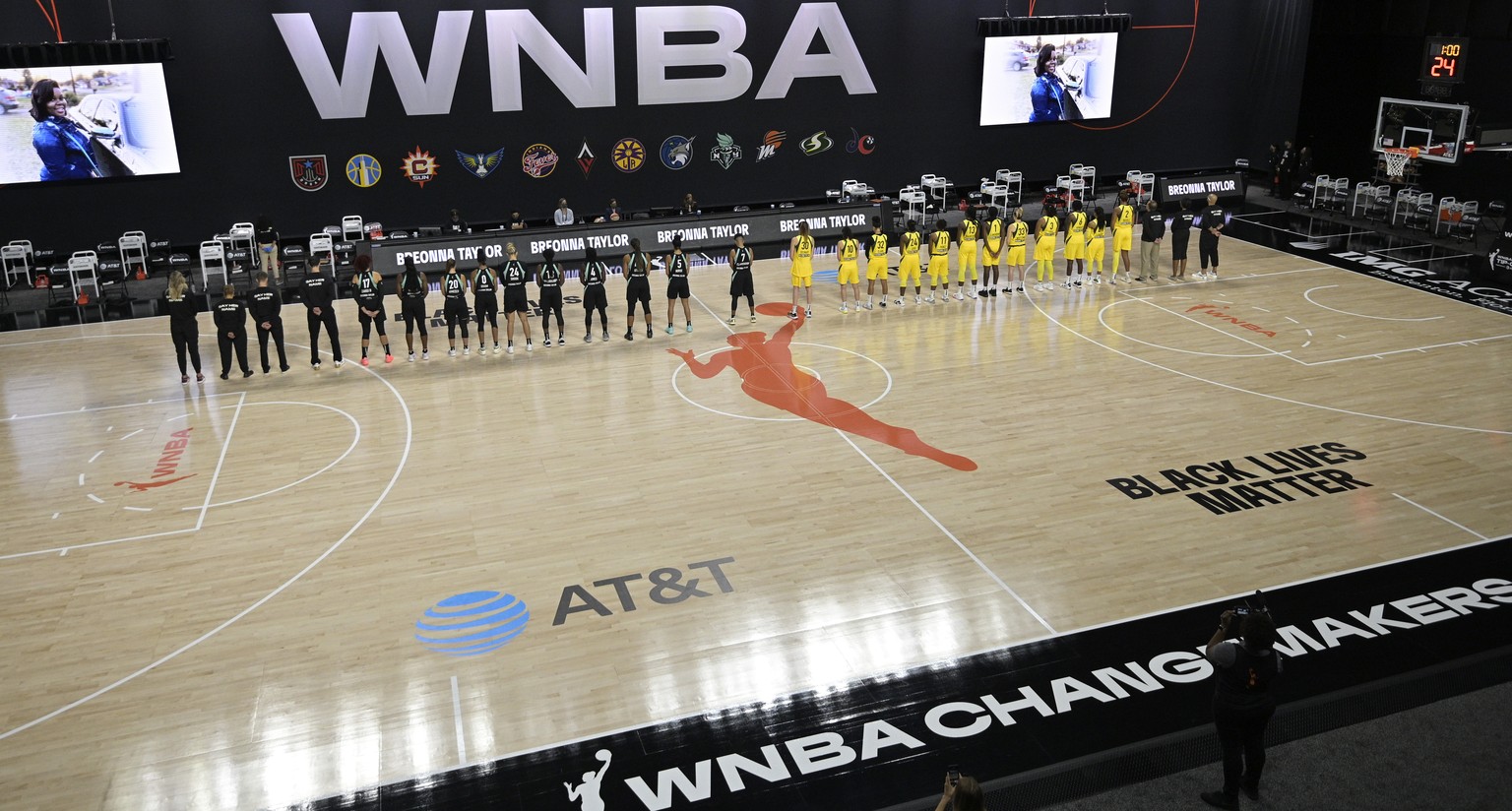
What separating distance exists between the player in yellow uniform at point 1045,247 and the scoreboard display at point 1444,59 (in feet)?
34.5

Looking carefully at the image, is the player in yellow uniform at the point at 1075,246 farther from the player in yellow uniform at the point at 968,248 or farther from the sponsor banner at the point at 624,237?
the sponsor banner at the point at 624,237

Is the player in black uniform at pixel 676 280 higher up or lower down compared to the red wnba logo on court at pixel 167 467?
higher up

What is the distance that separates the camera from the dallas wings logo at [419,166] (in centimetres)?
2130

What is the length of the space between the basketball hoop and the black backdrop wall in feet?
10.7

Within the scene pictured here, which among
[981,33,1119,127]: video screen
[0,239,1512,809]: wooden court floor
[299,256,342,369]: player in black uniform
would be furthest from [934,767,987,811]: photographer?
[981,33,1119,127]: video screen

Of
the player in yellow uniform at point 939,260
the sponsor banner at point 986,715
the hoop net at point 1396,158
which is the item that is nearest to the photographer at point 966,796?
the sponsor banner at point 986,715

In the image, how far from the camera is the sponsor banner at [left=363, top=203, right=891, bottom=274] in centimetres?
1869

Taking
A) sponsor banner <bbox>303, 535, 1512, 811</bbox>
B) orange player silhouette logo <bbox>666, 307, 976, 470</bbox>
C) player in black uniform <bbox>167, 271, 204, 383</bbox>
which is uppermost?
player in black uniform <bbox>167, 271, 204, 383</bbox>

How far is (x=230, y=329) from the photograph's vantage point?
14164 mm

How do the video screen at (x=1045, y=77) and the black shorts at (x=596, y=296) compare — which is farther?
the video screen at (x=1045, y=77)

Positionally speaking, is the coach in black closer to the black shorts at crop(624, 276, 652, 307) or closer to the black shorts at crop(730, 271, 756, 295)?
the black shorts at crop(730, 271, 756, 295)

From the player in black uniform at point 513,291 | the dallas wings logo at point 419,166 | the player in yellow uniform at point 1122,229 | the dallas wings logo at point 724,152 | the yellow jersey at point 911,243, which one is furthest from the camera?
the dallas wings logo at point 724,152

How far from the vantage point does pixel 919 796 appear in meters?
6.84

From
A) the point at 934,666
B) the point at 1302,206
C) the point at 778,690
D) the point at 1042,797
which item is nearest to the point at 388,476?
the point at 778,690
